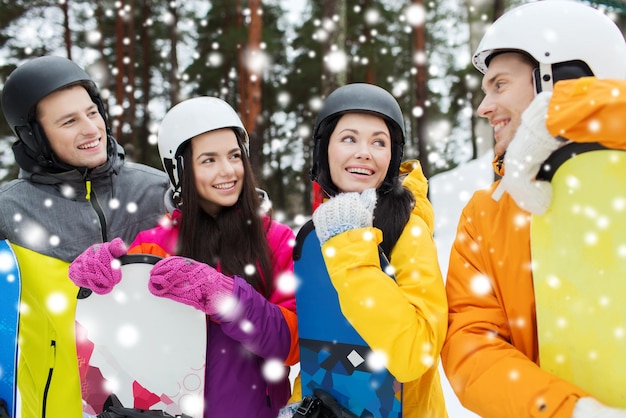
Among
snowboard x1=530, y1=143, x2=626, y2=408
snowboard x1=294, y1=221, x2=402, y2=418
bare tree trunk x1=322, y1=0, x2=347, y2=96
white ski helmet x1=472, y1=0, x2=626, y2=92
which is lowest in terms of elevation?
snowboard x1=294, y1=221, x2=402, y2=418

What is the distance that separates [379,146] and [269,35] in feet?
41.2

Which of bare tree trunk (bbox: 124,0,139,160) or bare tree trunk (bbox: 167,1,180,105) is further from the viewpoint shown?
bare tree trunk (bbox: 124,0,139,160)

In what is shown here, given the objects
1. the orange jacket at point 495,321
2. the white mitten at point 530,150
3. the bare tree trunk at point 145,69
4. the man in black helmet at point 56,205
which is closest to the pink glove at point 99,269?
the man in black helmet at point 56,205

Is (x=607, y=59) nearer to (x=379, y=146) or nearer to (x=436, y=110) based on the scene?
(x=379, y=146)

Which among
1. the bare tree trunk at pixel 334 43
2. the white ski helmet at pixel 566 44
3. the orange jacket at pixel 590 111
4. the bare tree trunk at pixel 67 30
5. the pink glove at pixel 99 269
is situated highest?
the bare tree trunk at pixel 67 30

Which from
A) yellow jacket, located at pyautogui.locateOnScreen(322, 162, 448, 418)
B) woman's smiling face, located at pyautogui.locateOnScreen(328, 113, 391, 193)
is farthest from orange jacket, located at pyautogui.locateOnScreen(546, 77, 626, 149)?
woman's smiling face, located at pyautogui.locateOnScreen(328, 113, 391, 193)

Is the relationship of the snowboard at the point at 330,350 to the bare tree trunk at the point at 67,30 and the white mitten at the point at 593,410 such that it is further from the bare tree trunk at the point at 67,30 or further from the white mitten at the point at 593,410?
the bare tree trunk at the point at 67,30

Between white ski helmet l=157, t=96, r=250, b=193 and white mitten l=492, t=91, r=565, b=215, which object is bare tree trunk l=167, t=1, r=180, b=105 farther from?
white mitten l=492, t=91, r=565, b=215

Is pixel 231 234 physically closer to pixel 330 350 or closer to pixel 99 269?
pixel 99 269

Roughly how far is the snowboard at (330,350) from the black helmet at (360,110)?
16.1 inches

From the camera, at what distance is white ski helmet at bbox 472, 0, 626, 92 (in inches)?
71.0

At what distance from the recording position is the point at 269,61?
1848 cm

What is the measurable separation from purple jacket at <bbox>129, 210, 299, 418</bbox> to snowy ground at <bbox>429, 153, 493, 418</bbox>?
540cm

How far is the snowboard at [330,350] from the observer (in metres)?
1.95
